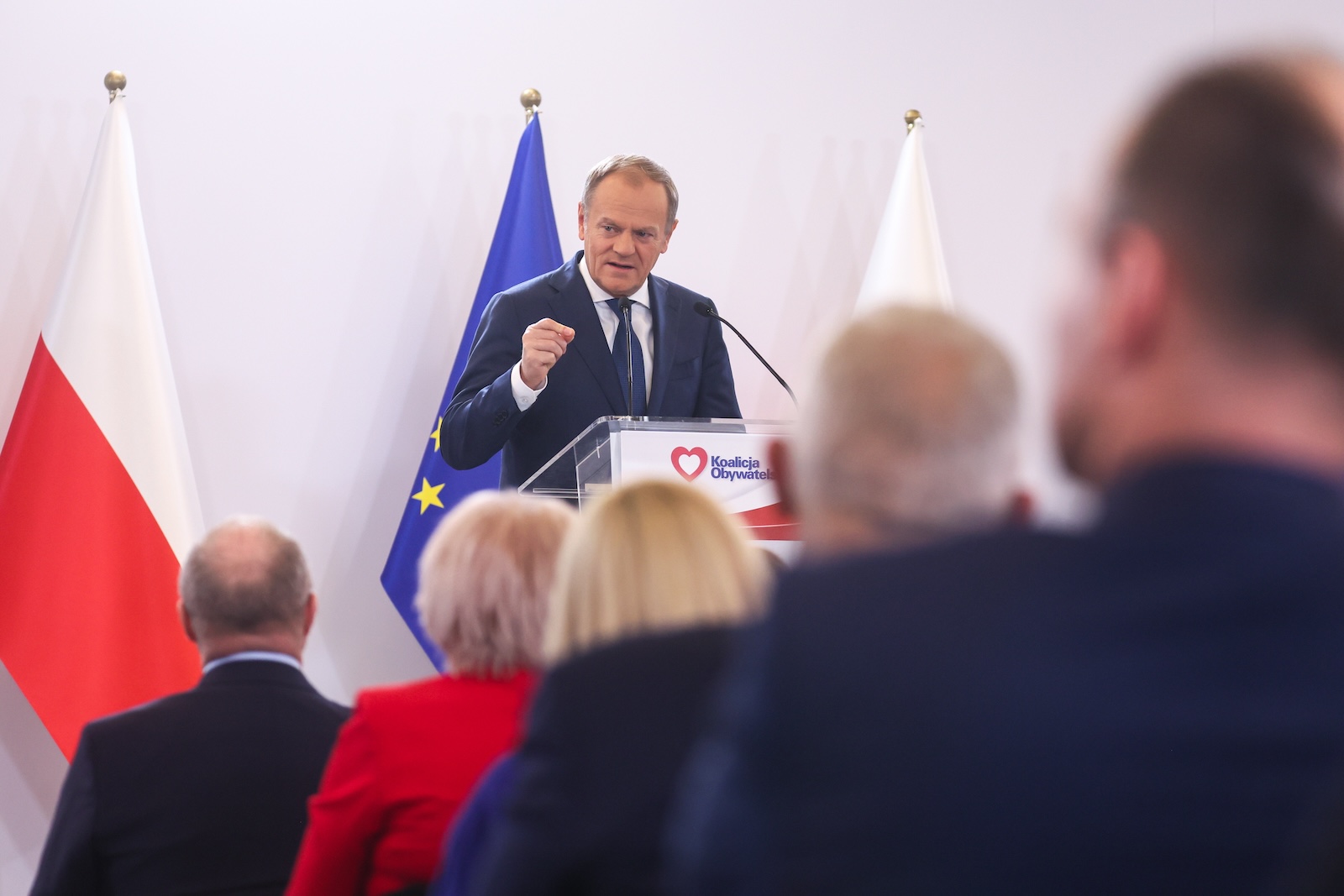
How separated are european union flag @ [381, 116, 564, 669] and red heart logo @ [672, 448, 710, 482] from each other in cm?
173

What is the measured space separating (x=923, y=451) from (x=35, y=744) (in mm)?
3839

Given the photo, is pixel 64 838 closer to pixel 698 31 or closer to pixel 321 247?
pixel 321 247

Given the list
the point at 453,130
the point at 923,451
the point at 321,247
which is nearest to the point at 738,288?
the point at 453,130

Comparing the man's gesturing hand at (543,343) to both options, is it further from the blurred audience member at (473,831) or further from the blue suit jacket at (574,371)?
the blurred audience member at (473,831)

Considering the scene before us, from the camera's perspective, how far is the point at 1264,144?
28.3 inches

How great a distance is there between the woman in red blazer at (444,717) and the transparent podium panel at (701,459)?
862mm

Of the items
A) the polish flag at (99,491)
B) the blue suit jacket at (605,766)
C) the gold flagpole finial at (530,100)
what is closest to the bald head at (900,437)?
the blue suit jacket at (605,766)

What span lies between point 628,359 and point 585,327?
0.45 feet

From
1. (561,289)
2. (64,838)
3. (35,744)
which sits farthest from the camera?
(35,744)

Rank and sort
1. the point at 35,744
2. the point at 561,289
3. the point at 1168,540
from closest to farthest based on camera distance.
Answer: the point at 1168,540
the point at 561,289
the point at 35,744

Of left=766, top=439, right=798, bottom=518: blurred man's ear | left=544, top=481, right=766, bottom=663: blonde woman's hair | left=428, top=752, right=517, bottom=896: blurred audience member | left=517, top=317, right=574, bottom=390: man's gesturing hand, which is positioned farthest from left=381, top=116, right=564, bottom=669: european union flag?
left=766, top=439, right=798, bottom=518: blurred man's ear

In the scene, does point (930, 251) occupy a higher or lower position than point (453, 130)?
lower

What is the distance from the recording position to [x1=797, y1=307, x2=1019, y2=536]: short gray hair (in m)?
1.00

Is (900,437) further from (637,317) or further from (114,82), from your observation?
(114,82)
